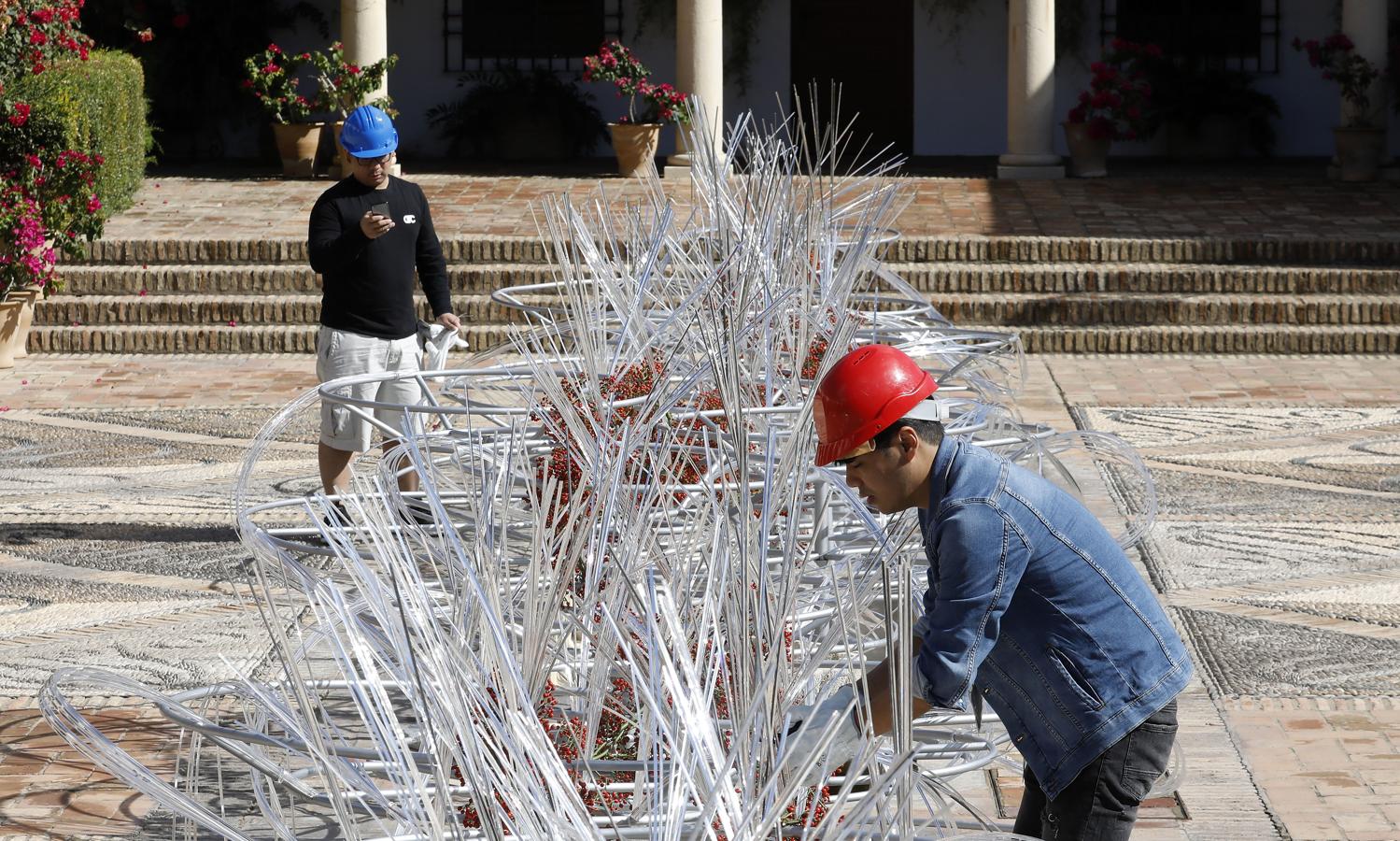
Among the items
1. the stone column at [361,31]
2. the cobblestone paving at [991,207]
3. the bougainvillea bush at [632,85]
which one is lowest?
the cobblestone paving at [991,207]

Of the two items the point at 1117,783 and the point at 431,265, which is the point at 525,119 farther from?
the point at 1117,783

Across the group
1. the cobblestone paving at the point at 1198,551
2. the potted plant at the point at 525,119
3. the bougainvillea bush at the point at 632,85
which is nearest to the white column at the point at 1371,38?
the cobblestone paving at the point at 1198,551

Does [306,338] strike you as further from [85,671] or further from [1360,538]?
[85,671]

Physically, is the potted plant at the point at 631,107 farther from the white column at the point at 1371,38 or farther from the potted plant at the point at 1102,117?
the white column at the point at 1371,38

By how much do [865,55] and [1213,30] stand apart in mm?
3739

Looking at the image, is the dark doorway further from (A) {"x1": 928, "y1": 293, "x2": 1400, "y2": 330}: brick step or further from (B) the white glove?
(B) the white glove

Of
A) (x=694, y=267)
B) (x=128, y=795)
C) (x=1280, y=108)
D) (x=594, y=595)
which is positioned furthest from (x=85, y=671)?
(x=1280, y=108)

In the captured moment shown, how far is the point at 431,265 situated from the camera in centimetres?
743

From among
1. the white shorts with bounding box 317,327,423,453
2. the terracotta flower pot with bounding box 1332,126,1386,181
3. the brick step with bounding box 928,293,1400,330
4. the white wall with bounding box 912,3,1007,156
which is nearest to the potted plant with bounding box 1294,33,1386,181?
the terracotta flower pot with bounding box 1332,126,1386,181

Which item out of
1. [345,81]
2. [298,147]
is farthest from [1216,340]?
[298,147]

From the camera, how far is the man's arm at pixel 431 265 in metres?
7.37

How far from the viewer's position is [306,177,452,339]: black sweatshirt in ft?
23.2

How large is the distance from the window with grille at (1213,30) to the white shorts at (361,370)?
14494 millimetres

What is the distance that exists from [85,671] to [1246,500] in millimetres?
6314
